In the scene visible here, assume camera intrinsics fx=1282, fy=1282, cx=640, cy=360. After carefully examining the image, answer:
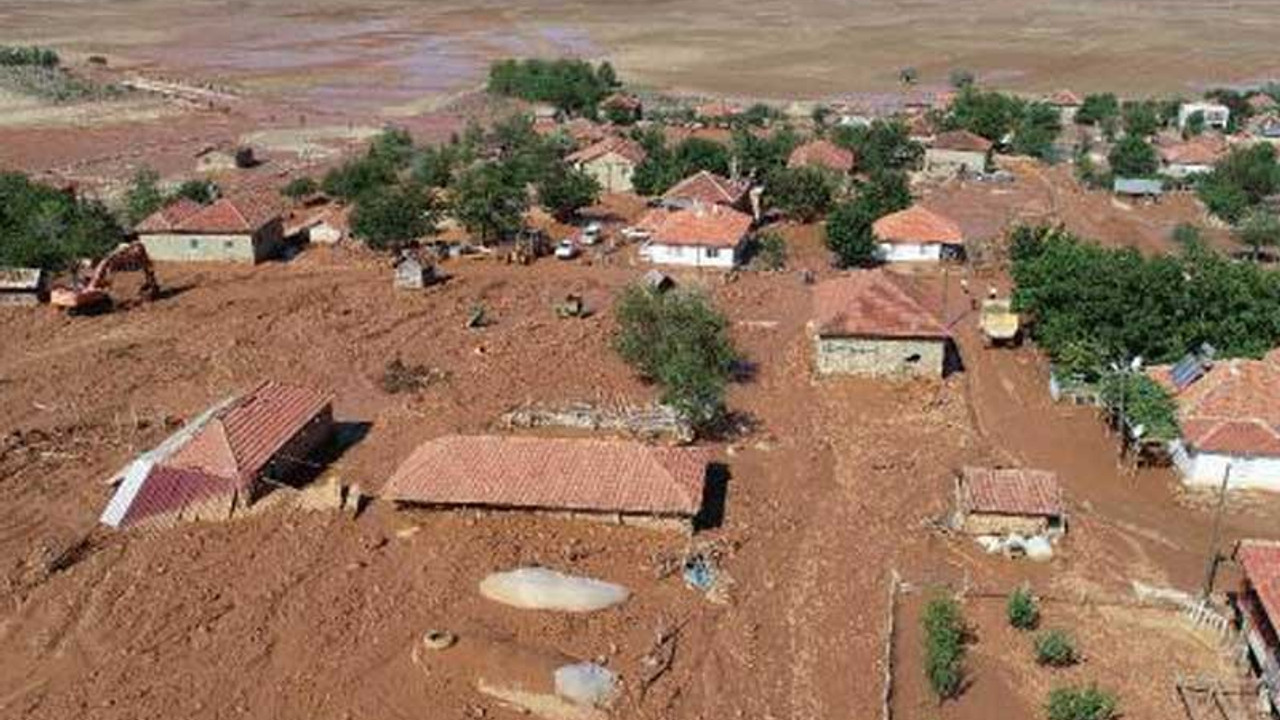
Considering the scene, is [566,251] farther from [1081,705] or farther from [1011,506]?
[1081,705]

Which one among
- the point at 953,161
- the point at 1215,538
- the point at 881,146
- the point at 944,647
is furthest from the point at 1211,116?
the point at 944,647

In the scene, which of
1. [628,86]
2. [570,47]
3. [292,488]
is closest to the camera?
[292,488]

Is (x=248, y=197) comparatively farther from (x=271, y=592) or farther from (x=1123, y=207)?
(x=1123, y=207)

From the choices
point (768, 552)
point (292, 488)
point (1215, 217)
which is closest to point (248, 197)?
point (292, 488)

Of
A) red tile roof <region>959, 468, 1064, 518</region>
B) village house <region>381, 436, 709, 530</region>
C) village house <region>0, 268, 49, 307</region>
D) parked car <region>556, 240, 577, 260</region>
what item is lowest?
parked car <region>556, 240, 577, 260</region>

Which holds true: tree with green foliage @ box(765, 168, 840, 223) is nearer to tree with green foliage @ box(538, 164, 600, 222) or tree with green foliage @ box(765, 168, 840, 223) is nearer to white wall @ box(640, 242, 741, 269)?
white wall @ box(640, 242, 741, 269)

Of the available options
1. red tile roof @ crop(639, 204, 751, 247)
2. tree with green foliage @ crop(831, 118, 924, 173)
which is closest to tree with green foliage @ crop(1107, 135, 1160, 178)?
tree with green foliage @ crop(831, 118, 924, 173)

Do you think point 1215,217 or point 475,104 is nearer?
point 1215,217
